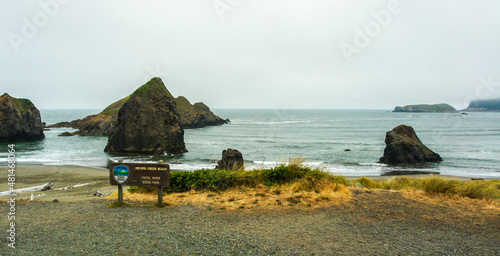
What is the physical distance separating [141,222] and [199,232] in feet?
5.46

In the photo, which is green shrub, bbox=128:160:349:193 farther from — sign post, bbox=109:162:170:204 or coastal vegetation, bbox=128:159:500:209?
sign post, bbox=109:162:170:204

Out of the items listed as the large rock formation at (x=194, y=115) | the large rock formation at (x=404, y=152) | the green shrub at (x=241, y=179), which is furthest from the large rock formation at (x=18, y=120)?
the large rock formation at (x=404, y=152)

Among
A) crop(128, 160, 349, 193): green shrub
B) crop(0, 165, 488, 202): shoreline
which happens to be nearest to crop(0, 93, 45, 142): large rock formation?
crop(0, 165, 488, 202): shoreline

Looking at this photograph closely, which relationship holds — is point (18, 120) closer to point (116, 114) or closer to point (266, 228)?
point (116, 114)

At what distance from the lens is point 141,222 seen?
6.85m

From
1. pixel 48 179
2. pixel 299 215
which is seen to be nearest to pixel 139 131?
pixel 48 179

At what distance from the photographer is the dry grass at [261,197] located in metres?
8.33

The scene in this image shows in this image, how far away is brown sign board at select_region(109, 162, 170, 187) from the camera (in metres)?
8.20

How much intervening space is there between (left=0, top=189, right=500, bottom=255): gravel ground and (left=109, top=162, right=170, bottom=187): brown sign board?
0.73 m

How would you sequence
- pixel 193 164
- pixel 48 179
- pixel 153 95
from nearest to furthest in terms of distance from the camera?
pixel 48 179
pixel 193 164
pixel 153 95

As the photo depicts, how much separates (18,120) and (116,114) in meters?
16.7

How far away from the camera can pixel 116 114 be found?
5853 cm

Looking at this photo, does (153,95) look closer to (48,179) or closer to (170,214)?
(48,179)

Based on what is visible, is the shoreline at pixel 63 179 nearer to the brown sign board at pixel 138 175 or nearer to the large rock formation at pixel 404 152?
the large rock formation at pixel 404 152
